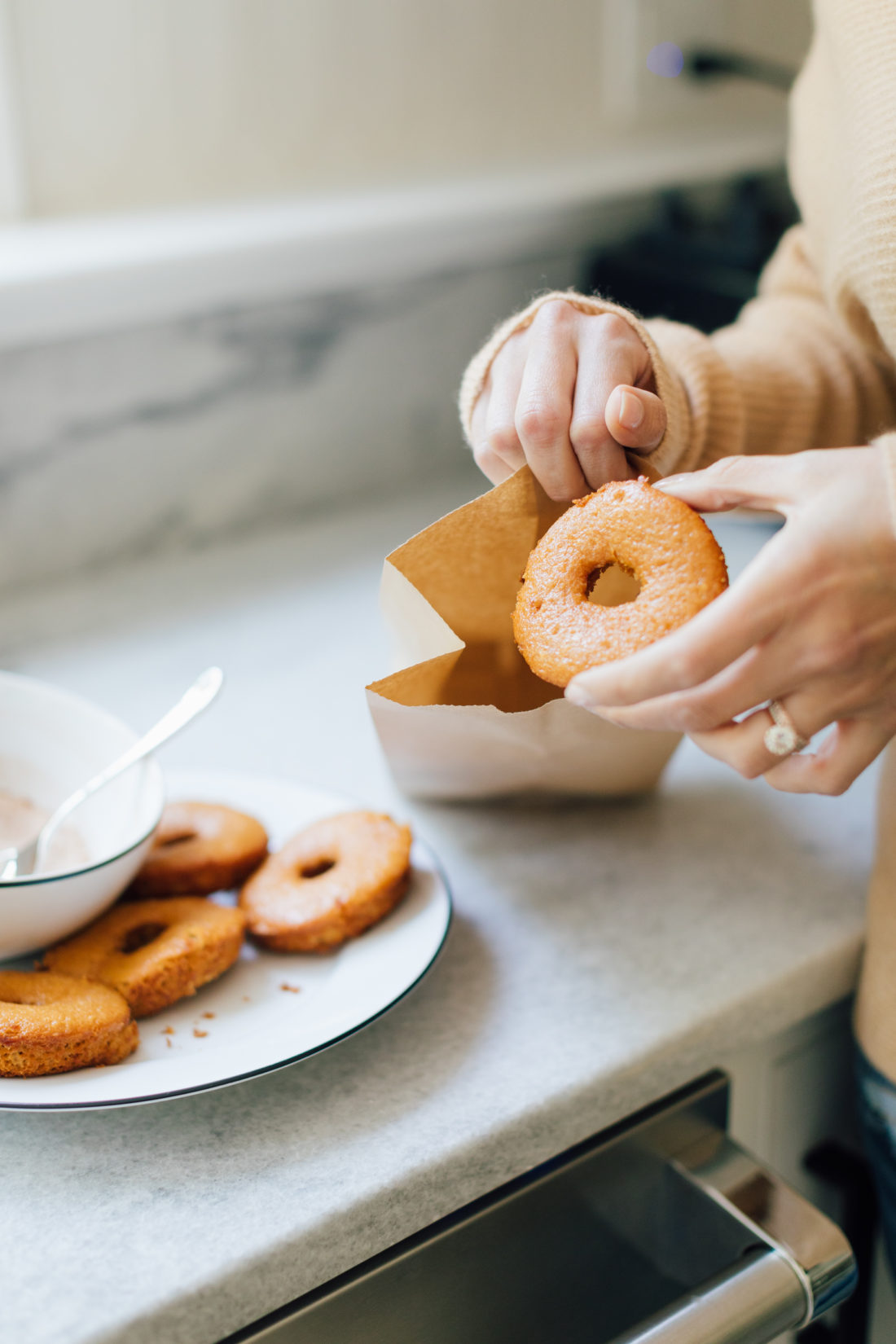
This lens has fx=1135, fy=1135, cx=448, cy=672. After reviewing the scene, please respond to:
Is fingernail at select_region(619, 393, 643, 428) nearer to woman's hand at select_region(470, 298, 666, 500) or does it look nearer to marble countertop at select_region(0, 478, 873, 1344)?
woman's hand at select_region(470, 298, 666, 500)

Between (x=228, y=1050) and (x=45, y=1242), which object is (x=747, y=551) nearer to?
(x=228, y=1050)

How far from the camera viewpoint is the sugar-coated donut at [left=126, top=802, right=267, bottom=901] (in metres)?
0.65

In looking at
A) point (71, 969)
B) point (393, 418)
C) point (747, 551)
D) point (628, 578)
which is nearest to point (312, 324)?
point (393, 418)

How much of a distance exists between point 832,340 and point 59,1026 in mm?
667

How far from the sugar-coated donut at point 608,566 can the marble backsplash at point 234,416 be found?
562 mm

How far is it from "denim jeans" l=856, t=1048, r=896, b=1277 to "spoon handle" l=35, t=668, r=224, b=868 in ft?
1.43

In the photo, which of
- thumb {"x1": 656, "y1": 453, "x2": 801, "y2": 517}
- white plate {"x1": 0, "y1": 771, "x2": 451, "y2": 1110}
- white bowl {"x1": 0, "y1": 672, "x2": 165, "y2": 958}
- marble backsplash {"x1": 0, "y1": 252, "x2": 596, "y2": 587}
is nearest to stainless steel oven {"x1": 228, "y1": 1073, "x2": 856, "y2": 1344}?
white plate {"x1": 0, "y1": 771, "x2": 451, "y2": 1110}

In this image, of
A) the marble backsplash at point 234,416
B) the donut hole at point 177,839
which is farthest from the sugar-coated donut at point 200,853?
the marble backsplash at point 234,416

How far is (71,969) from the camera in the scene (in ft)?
1.88

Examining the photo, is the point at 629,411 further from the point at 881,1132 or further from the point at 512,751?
the point at 881,1132

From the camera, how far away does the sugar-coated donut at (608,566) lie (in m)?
0.49

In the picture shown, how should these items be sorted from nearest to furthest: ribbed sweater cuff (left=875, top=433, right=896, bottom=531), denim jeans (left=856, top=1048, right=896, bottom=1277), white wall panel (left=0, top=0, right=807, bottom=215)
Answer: ribbed sweater cuff (left=875, top=433, right=896, bottom=531) → denim jeans (left=856, top=1048, right=896, bottom=1277) → white wall panel (left=0, top=0, right=807, bottom=215)

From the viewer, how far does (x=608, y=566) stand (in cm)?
55

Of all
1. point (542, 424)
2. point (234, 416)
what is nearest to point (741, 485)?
point (542, 424)
